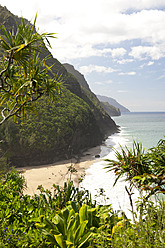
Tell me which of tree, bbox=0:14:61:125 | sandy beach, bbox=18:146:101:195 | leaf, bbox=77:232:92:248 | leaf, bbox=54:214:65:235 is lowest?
sandy beach, bbox=18:146:101:195

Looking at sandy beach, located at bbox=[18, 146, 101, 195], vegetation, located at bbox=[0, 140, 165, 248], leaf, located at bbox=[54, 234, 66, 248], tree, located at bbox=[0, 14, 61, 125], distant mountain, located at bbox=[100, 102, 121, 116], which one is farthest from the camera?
distant mountain, located at bbox=[100, 102, 121, 116]

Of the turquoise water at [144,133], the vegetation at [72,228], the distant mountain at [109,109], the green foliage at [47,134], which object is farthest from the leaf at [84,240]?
the distant mountain at [109,109]

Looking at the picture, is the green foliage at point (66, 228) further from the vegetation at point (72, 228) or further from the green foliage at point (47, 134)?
the green foliage at point (47, 134)

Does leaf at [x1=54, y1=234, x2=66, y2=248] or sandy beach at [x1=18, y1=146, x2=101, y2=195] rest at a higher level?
leaf at [x1=54, y1=234, x2=66, y2=248]

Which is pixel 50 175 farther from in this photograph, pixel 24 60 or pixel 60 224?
pixel 60 224

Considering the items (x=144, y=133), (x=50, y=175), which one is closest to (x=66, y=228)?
(x=50, y=175)

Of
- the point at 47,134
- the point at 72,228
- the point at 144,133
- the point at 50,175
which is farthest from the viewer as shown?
the point at 144,133

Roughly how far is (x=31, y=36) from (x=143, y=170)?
123 inches

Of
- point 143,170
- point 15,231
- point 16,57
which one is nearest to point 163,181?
point 143,170

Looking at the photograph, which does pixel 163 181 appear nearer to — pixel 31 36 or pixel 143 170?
pixel 143 170

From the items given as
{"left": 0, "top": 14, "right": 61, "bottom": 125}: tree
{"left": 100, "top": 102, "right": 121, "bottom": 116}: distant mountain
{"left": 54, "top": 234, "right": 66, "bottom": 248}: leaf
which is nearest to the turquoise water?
{"left": 54, "top": 234, "right": 66, "bottom": 248}: leaf

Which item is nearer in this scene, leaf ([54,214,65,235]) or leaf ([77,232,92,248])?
leaf ([77,232,92,248])

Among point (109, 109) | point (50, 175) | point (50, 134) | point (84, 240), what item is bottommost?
point (50, 175)

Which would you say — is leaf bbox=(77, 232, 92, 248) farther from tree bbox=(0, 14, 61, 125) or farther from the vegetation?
tree bbox=(0, 14, 61, 125)
